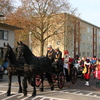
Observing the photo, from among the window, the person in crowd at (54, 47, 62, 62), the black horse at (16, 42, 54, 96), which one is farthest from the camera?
the window

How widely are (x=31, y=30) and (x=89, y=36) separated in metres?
40.4

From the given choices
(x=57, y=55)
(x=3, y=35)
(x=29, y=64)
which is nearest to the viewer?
(x=29, y=64)

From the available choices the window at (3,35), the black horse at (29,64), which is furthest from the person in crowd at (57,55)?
the window at (3,35)

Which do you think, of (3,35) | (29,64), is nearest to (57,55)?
(29,64)

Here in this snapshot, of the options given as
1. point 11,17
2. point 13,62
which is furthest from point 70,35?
point 13,62

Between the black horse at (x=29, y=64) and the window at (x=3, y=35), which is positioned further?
the window at (x=3, y=35)

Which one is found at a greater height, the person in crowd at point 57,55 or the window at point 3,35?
the window at point 3,35

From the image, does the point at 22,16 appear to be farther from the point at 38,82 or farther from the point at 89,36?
the point at 89,36

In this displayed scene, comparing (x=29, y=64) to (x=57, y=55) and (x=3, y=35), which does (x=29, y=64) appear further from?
(x=3, y=35)

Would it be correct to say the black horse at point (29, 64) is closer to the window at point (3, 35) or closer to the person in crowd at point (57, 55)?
the person in crowd at point (57, 55)

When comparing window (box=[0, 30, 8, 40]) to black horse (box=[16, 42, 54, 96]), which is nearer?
black horse (box=[16, 42, 54, 96])

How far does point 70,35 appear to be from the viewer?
99.5 feet

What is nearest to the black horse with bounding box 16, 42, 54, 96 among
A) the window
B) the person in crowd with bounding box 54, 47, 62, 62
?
the person in crowd with bounding box 54, 47, 62, 62

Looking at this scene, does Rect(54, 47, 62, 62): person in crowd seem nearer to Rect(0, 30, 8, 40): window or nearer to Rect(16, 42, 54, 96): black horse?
Rect(16, 42, 54, 96): black horse
